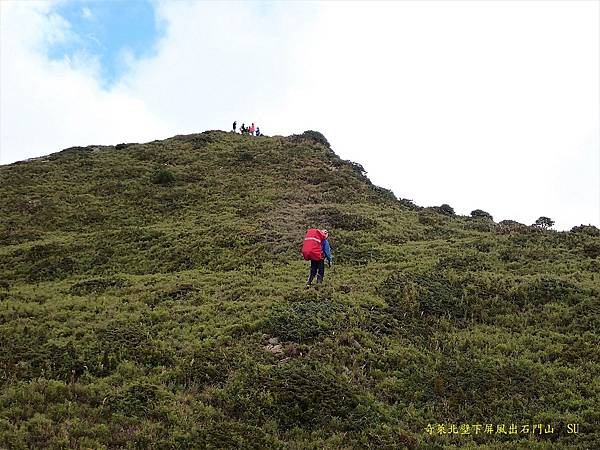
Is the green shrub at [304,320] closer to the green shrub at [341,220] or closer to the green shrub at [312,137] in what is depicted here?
the green shrub at [341,220]

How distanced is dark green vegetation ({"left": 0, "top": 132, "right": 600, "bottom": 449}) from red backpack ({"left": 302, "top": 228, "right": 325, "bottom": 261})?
4.20 ft

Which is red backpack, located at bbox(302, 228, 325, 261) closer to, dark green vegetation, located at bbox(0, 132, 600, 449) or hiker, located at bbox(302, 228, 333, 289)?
hiker, located at bbox(302, 228, 333, 289)

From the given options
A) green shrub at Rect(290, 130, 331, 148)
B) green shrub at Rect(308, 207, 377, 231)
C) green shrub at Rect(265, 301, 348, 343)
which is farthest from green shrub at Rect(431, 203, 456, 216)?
green shrub at Rect(265, 301, 348, 343)

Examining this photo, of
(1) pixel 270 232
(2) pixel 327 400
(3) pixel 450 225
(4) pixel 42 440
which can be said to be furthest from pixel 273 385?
(3) pixel 450 225

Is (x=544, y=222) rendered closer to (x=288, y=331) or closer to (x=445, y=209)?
(x=445, y=209)

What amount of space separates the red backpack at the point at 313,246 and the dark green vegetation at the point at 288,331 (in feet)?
4.20

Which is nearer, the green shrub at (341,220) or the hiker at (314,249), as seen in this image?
the hiker at (314,249)

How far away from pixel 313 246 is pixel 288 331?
14.0 ft

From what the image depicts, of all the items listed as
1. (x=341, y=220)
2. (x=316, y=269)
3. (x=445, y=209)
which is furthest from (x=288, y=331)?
(x=445, y=209)

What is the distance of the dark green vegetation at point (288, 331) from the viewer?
11.3 meters

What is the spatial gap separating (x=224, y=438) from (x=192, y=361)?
3.45 metres

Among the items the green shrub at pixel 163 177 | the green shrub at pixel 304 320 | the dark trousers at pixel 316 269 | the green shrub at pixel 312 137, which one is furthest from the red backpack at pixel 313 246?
the green shrub at pixel 312 137

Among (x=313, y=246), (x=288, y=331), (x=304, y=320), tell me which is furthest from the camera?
(x=313, y=246)

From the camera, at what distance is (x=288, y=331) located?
15.4 m
